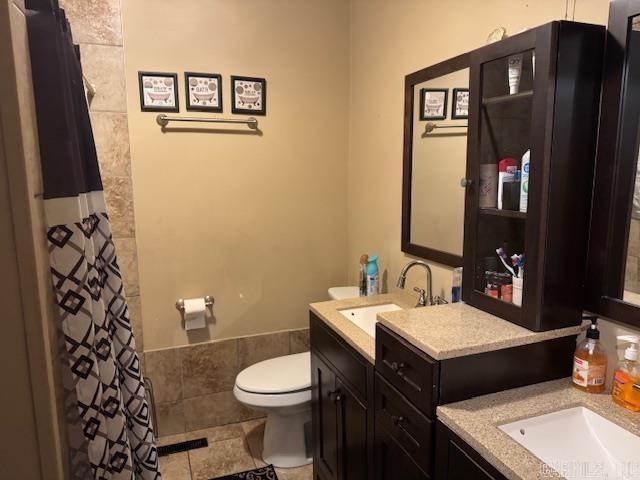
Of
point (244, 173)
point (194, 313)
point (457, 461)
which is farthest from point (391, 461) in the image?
point (244, 173)

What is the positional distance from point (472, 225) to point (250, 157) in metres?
1.43

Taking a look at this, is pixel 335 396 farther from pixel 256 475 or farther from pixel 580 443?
pixel 580 443

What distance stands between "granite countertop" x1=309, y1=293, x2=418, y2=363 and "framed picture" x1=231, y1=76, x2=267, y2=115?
1172 mm

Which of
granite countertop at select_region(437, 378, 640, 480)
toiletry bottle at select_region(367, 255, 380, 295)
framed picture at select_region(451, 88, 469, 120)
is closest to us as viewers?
granite countertop at select_region(437, 378, 640, 480)

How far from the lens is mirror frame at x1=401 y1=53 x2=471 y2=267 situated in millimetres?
1838

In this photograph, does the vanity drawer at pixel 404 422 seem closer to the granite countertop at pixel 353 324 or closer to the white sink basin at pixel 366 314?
the granite countertop at pixel 353 324

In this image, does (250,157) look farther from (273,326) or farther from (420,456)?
(420,456)

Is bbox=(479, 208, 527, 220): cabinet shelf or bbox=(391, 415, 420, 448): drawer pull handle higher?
bbox=(479, 208, 527, 220): cabinet shelf

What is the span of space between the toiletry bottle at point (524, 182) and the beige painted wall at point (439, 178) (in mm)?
427

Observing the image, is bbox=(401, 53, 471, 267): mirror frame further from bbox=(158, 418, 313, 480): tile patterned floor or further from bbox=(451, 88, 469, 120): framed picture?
bbox=(158, 418, 313, 480): tile patterned floor

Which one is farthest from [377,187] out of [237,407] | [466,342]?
[237,407]

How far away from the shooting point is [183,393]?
8.43ft

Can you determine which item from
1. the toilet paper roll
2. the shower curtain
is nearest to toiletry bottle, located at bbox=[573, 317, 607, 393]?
the shower curtain

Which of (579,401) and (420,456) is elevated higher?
(579,401)
